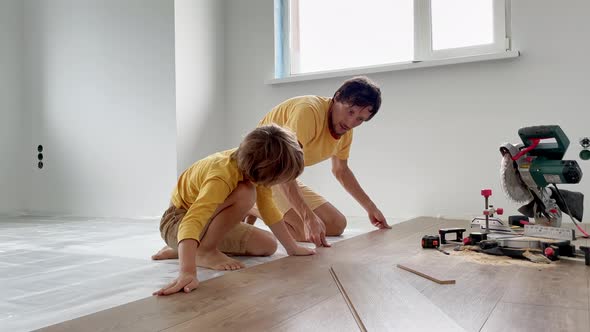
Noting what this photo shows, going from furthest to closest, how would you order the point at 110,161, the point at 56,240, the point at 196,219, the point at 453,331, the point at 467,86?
the point at 110,161, the point at 467,86, the point at 56,240, the point at 196,219, the point at 453,331

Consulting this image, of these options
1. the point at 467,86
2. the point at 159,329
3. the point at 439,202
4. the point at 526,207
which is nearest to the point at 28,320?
the point at 159,329

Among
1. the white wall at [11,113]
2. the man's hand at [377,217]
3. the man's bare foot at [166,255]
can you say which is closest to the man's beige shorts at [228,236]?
the man's bare foot at [166,255]

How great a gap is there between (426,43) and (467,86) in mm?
455

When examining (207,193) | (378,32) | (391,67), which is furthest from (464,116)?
(207,193)

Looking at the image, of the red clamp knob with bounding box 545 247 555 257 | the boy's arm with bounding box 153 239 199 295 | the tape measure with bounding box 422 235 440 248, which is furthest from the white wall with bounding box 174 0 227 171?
the red clamp knob with bounding box 545 247 555 257

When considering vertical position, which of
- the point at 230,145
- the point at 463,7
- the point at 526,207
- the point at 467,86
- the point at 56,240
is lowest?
the point at 56,240

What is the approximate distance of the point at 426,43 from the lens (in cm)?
356

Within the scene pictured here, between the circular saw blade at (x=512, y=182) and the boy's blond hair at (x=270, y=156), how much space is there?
998 millimetres

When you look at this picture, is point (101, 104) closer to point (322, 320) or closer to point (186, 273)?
point (186, 273)

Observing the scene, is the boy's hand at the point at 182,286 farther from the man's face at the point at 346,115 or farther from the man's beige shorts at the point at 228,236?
the man's face at the point at 346,115

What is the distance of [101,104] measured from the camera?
4312mm

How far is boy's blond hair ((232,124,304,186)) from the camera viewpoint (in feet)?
4.87

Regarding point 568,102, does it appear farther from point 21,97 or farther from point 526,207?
point 21,97

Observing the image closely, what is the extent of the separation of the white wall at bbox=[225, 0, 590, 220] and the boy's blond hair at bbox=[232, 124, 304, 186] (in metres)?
2.19
